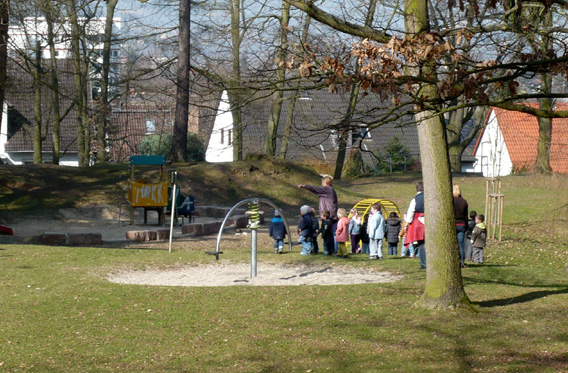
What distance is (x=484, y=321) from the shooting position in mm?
8141

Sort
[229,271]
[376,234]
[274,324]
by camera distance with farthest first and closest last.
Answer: [376,234]
[229,271]
[274,324]

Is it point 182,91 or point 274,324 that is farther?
point 182,91

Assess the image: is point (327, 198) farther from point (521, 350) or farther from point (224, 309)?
point (521, 350)

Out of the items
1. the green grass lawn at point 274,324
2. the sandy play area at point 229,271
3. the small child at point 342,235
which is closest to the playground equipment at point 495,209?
the sandy play area at point 229,271

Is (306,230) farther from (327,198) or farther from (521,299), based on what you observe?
(521,299)

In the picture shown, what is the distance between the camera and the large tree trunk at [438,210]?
849 centimetres

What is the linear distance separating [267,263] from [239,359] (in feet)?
21.7

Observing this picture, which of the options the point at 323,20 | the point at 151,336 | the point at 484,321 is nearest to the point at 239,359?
the point at 151,336

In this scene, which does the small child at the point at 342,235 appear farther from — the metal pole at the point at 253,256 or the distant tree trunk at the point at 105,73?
the distant tree trunk at the point at 105,73

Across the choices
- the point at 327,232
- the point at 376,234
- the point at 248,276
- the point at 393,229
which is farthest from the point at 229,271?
the point at 393,229

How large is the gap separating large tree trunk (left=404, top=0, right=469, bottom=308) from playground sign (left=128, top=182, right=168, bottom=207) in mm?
11886

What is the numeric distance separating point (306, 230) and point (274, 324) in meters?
6.00

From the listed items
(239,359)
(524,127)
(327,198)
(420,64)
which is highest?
(524,127)

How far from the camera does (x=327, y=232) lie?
47.5ft
